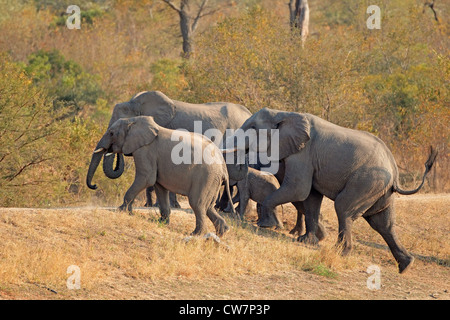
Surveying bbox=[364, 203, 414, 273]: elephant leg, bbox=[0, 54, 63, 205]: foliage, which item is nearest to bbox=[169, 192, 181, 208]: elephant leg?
bbox=[0, 54, 63, 205]: foliage

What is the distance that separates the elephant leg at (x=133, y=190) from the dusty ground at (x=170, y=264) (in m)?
0.21

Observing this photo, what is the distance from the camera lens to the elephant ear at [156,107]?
1507 cm

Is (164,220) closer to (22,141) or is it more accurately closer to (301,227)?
(301,227)

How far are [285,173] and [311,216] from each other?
0.87 meters

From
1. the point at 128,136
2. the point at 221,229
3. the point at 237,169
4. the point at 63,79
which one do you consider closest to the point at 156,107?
the point at 237,169

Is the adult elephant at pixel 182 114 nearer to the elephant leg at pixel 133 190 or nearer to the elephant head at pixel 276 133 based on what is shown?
the elephant head at pixel 276 133

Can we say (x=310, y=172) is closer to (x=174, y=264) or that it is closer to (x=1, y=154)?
(x=174, y=264)

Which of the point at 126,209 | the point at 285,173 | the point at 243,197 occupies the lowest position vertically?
the point at 243,197

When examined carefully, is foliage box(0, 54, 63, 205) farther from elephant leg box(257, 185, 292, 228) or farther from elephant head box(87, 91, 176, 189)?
elephant leg box(257, 185, 292, 228)

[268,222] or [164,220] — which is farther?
[268,222]

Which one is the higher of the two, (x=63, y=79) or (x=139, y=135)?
(x=63, y=79)

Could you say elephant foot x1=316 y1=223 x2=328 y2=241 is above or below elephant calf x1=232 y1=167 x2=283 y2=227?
below

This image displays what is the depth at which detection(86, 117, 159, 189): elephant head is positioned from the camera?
12.2 metres

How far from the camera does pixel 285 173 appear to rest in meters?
13.1
